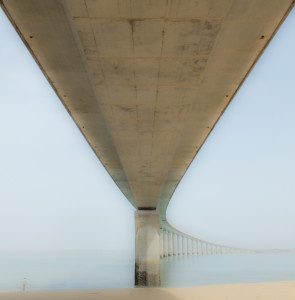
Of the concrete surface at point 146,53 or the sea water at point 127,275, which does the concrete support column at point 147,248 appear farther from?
the concrete surface at point 146,53

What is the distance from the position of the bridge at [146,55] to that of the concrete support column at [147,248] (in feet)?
61.6

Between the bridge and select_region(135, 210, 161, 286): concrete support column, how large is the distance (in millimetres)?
18764

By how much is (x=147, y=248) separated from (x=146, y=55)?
25044mm

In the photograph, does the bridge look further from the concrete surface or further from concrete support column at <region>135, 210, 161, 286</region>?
concrete support column at <region>135, 210, 161, 286</region>

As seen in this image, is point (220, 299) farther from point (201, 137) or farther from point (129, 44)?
point (129, 44)

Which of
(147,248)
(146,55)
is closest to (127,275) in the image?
(147,248)

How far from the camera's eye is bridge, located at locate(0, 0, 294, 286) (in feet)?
17.8

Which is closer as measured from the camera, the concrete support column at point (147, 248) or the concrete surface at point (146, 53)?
the concrete surface at point (146, 53)

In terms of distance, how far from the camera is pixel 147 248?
28781 millimetres

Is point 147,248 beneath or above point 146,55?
beneath

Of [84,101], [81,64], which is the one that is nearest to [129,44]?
[81,64]

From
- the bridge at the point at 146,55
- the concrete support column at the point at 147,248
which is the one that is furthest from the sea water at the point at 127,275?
the bridge at the point at 146,55

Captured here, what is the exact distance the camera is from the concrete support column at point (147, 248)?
91.4 ft

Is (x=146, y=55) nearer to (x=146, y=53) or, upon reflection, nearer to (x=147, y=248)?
(x=146, y=53)
